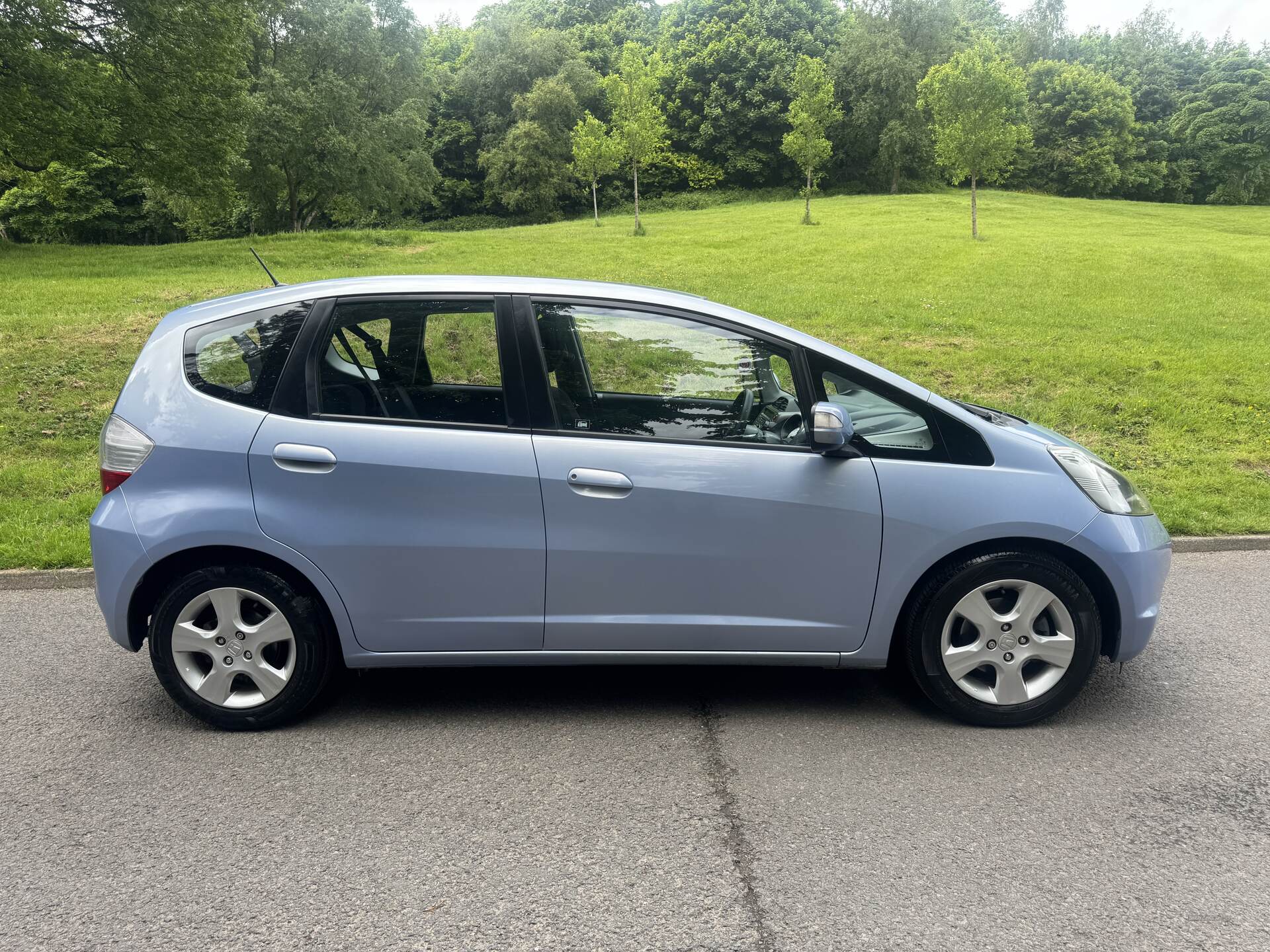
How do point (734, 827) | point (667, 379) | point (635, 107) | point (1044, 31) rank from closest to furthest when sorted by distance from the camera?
point (734, 827) < point (667, 379) < point (635, 107) < point (1044, 31)

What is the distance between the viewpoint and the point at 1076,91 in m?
63.5

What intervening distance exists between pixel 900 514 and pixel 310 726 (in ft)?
8.15

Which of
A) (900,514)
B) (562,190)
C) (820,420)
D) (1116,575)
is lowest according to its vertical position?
(1116,575)

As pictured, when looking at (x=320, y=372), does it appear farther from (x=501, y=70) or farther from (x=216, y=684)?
(x=501, y=70)

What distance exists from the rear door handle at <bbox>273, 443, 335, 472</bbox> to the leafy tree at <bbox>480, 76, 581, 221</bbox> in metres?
58.1

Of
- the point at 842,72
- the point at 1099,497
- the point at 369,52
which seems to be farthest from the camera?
the point at 842,72

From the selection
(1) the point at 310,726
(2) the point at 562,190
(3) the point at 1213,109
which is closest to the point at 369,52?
(2) the point at 562,190

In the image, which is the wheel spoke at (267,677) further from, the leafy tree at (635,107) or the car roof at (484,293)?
the leafy tree at (635,107)

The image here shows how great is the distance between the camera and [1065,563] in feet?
11.8

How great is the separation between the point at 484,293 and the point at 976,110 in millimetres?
28765

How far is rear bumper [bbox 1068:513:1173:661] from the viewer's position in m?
3.54

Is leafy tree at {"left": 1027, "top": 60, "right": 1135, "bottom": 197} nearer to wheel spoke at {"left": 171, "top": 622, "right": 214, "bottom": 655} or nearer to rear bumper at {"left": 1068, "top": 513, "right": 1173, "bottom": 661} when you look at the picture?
rear bumper at {"left": 1068, "top": 513, "right": 1173, "bottom": 661}

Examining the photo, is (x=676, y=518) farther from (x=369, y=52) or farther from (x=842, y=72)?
(x=842, y=72)

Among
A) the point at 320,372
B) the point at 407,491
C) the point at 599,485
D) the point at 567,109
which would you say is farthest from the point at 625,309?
the point at 567,109
